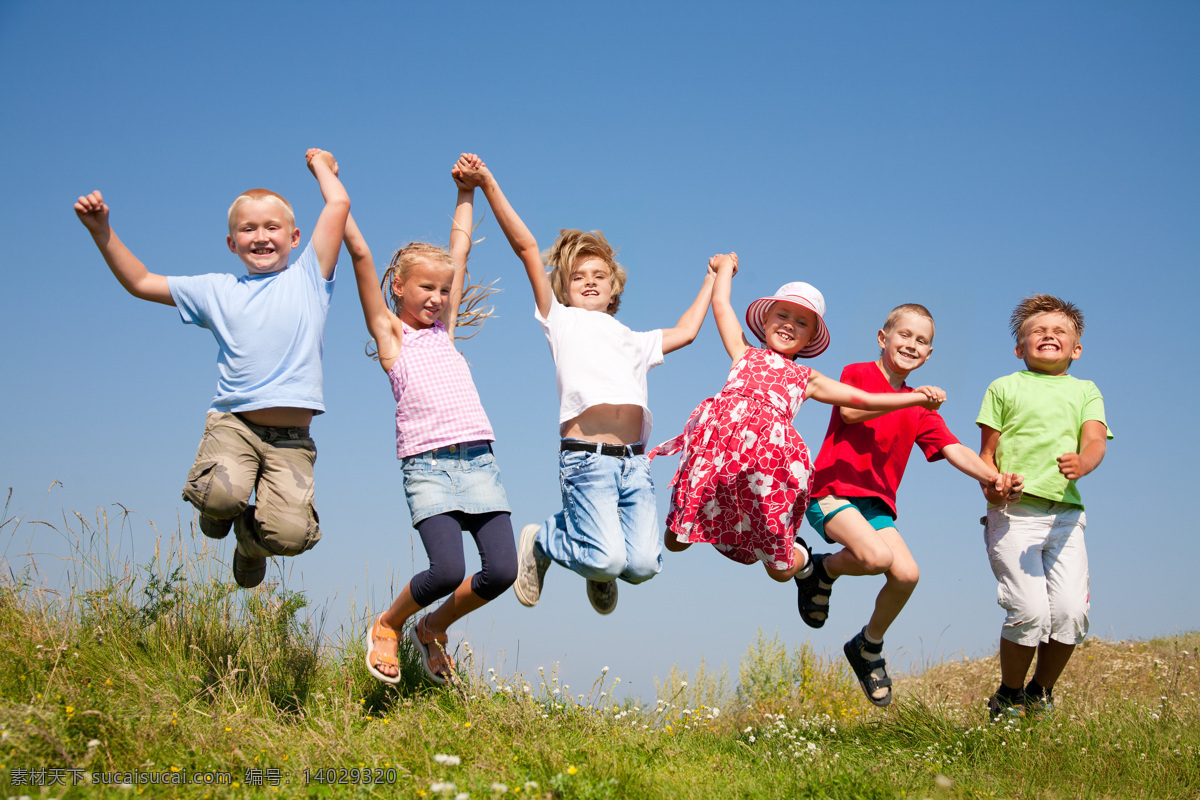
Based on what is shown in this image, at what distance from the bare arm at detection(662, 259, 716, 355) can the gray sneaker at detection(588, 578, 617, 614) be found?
156 cm

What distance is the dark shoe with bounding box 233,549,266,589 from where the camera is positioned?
213 inches

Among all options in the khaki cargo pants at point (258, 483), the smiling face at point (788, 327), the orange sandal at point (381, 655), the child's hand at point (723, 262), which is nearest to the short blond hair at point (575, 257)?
the child's hand at point (723, 262)

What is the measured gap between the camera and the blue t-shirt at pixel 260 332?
4973mm

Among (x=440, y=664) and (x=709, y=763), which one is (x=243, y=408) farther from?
(x=709, y=763)

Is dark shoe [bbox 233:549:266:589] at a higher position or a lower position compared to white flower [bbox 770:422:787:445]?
lower

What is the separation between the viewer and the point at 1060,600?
5730mm

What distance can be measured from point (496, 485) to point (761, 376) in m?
1.80

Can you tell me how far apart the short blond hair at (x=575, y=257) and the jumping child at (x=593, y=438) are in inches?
3.5

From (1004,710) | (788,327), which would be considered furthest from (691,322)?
(1004,710)

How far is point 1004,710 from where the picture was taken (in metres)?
5.84

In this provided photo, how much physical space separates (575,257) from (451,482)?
6.01 ft

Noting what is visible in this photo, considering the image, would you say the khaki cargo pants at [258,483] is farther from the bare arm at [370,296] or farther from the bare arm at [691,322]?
the bare arm at [691,322]

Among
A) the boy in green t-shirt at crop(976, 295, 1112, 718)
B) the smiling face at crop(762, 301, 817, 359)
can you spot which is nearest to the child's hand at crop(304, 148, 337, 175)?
the smiling face at crop(762, 301, 817, 359)

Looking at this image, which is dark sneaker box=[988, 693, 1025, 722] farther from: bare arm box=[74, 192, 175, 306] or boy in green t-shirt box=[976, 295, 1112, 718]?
bare arm box=[74, 192, 175, 306]
